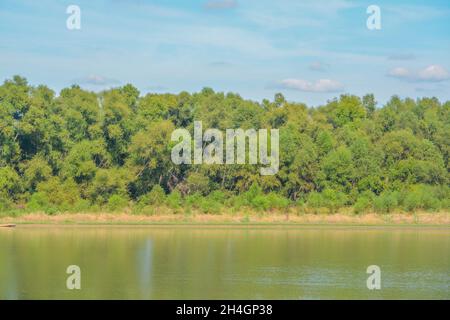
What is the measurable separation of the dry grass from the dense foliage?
1.01 meters

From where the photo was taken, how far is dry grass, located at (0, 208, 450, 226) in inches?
2087

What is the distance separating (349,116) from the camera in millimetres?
72875

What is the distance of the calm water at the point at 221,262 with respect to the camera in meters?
28.1

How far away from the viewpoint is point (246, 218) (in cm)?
5444

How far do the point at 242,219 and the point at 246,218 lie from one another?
30 centimetres

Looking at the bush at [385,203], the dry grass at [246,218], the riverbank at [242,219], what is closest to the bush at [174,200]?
the dry grass at [246,218]

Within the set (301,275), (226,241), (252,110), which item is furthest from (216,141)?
(301,275)

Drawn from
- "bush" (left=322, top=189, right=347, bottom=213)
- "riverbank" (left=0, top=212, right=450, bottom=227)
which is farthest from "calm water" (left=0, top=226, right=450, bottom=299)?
"bush" (left=322, top=189, right=347, bottom=213)

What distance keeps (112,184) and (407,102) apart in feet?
133

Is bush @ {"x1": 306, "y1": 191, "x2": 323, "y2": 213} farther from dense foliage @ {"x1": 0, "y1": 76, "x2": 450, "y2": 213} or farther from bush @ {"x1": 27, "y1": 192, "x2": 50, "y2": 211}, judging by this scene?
bush @ {"x1": 27, "y1": 192, "x2": 50, "y2": 211}

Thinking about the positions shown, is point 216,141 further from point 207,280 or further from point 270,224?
point 207,280

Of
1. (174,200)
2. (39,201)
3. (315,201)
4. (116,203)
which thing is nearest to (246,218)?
(315,201)

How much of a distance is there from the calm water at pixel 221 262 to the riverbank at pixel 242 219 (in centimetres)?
294

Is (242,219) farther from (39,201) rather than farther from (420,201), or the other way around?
(39,201)
